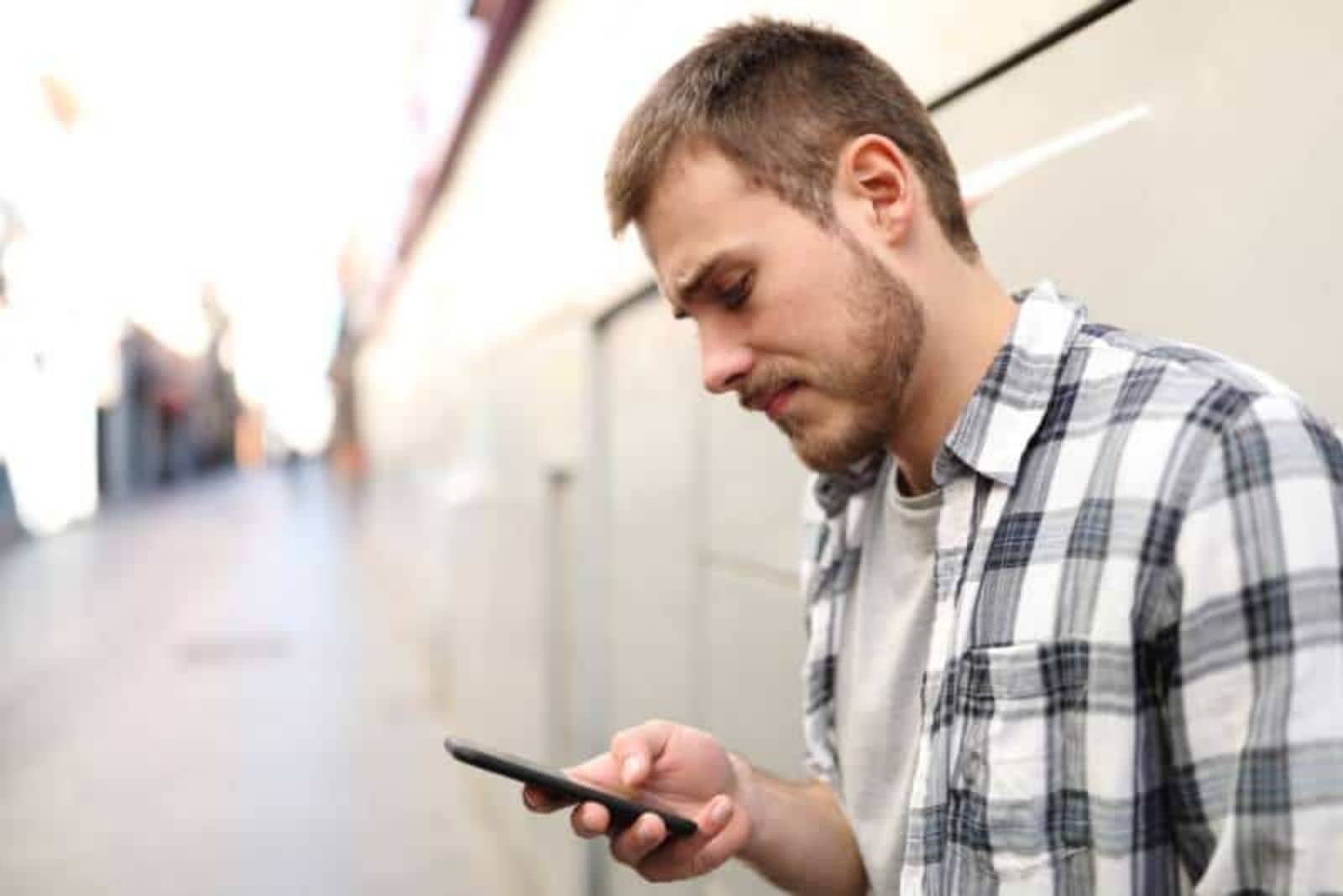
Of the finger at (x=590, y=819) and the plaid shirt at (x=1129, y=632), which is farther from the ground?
the plaid shirt at (x=1129, y=632)

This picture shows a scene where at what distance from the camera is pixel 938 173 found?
1.31 m

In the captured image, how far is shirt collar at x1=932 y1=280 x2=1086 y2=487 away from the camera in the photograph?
1099 millimetres

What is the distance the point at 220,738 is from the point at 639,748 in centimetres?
660

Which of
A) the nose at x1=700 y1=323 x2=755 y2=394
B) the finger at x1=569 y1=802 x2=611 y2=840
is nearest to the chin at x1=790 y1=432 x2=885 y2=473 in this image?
the nose at x1=700 y1=323 x2=755 y2=394

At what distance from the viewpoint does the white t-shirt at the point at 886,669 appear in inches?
51.6

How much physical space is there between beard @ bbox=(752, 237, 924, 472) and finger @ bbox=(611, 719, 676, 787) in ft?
1.47

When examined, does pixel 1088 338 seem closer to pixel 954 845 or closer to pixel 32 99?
pixel 954 845

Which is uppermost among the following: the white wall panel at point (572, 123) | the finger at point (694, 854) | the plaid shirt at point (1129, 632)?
the white wall panel at point (572, 123)

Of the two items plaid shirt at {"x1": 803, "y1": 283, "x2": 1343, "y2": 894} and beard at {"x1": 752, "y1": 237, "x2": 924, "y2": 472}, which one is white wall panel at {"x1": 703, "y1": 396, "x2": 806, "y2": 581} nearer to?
beard at {"x1": 752, "y1": 237, "x2": 924, "y2": 472}

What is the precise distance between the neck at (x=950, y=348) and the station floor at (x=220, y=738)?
4.37 meters

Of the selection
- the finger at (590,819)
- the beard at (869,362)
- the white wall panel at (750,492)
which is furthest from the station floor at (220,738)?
the beard at (869,362)

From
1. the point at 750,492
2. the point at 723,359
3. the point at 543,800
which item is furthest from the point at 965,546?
the point at 750,492

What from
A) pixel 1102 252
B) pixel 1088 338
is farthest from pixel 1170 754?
pixel 1102 252

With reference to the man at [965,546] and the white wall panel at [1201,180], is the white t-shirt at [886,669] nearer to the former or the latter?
the man at [965,546]
